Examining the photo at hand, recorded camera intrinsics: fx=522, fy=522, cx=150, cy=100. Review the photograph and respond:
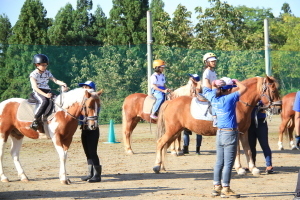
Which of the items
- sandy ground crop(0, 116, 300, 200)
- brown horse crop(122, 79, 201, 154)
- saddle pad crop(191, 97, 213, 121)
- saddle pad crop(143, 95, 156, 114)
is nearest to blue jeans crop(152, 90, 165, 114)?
saddle pad crop(143, 95, 156, 114)

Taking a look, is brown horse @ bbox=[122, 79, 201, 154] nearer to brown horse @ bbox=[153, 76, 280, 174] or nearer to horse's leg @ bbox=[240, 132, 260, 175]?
brown horse @ bbox=[153, 76, 280, 174]

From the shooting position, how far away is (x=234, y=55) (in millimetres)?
26344

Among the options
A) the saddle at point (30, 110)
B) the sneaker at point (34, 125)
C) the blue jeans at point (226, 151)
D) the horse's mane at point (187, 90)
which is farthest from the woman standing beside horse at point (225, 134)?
the horse's mane at point (187, 90)

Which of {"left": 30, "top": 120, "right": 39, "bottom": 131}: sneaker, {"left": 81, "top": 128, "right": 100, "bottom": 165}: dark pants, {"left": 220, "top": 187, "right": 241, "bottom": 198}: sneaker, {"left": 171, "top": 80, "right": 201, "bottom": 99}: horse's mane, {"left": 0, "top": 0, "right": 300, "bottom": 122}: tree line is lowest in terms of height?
{"left": 220, "top": 187, "right": 241, "bottom": 198}: sneaker

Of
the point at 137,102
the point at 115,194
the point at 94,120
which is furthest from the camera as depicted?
the point at 137,102

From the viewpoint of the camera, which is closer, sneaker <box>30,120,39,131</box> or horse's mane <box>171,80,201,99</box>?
sneaker <box>30,120,39,131</box>

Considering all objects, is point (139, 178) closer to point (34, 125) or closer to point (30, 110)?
point (34, 125)

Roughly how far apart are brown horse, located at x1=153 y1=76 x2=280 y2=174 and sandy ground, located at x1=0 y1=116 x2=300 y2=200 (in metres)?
0.50

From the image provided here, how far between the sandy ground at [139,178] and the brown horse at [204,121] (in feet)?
1.63

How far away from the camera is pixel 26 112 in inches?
429

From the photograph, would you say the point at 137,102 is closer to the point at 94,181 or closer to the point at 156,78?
the point at 156,78

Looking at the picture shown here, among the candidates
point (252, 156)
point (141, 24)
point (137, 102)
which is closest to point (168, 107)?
point (252, 156)

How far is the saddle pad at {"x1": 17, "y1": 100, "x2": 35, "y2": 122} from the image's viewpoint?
1084 cm

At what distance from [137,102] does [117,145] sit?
2564 millimetres
